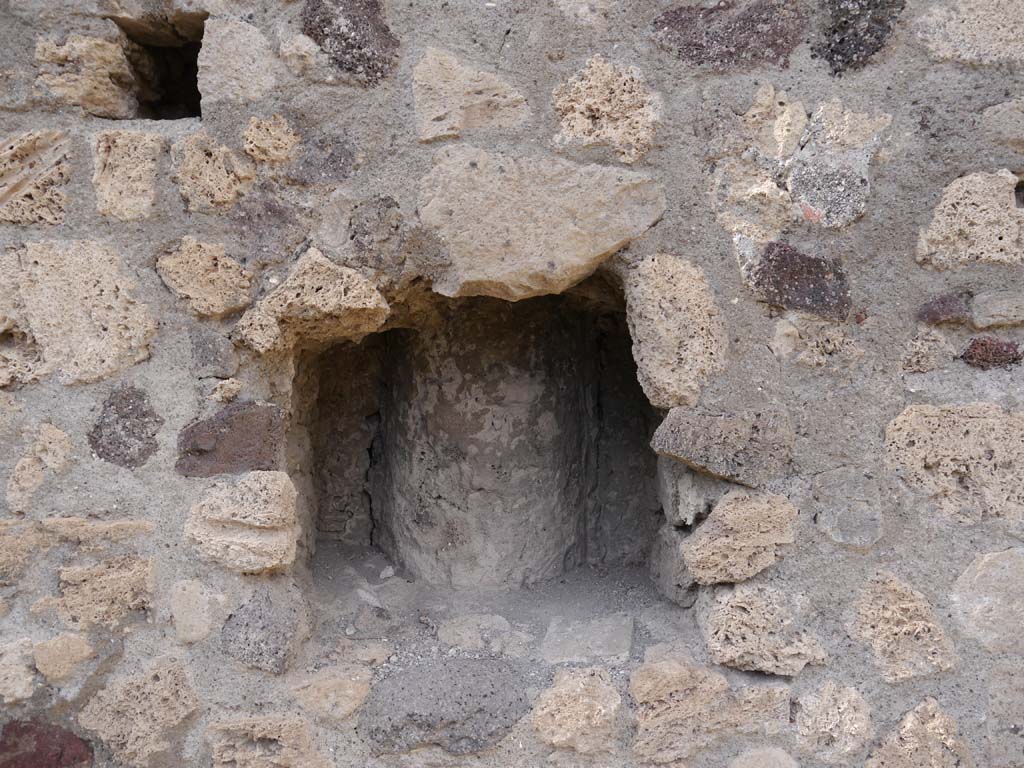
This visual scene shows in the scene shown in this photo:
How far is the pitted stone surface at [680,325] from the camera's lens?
1.45m

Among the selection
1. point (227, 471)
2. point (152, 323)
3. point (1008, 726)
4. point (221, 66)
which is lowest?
point (1008, 726)

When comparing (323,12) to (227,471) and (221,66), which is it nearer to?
(221,66)

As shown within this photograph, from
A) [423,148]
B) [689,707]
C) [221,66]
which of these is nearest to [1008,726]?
[689,707]

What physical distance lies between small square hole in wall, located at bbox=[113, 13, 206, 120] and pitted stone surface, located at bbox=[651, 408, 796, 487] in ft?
3.58

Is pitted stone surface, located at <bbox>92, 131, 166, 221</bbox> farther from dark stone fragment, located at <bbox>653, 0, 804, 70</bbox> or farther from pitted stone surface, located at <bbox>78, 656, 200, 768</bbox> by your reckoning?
dark stone fragment, located at <bbox>653, 0, 804, 70</bbox>

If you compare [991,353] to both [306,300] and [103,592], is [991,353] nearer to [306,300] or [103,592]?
[306,300]

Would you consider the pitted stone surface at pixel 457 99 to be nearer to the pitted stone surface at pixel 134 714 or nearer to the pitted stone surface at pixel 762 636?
the pitted stone surface at pixel 762 636

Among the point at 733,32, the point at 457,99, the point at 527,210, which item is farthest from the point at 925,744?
the point at 457,99

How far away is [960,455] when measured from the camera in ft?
4.67

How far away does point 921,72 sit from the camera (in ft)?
4.62

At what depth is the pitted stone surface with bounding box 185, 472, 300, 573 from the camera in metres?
1.45

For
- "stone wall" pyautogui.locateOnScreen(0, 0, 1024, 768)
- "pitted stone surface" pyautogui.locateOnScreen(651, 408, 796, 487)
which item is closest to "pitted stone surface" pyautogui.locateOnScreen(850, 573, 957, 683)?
"stone wall" pyautogui.locateOnScreen(0, 0, 1024, 768)

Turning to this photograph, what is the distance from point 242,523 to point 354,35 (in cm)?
85

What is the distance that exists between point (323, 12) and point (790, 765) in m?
1.51
